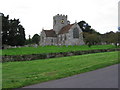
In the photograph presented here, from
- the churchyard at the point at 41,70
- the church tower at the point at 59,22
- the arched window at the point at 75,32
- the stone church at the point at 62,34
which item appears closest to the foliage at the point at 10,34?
the churchyard at the point at 41,70

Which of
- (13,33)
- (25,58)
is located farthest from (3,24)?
(25,58)

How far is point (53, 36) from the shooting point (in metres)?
96.1

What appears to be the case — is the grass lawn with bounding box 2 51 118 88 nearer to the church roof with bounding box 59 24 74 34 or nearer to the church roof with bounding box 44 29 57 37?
the church roof with bounding box 59 24 74 34

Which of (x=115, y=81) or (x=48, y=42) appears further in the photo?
(x=48, y=42)

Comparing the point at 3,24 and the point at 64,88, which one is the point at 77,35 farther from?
the point at 64,88

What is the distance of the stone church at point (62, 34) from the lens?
3460 inches

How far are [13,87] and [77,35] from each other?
83451 millimetres

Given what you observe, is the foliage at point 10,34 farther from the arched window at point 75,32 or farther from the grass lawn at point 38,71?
the arched window at point 75,32

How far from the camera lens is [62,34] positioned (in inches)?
3622

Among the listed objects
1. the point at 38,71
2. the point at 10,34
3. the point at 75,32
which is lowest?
the point at 38,71

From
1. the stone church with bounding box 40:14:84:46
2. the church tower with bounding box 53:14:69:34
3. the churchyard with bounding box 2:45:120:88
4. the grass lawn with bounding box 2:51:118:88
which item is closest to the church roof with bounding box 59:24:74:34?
the stone church with bounding box 40:14:84:46

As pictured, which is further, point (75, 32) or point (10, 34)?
point (75, 32)

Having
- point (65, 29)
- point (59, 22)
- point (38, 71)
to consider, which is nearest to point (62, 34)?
point (65, 29)

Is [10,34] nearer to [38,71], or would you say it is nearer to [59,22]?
[38,71]
